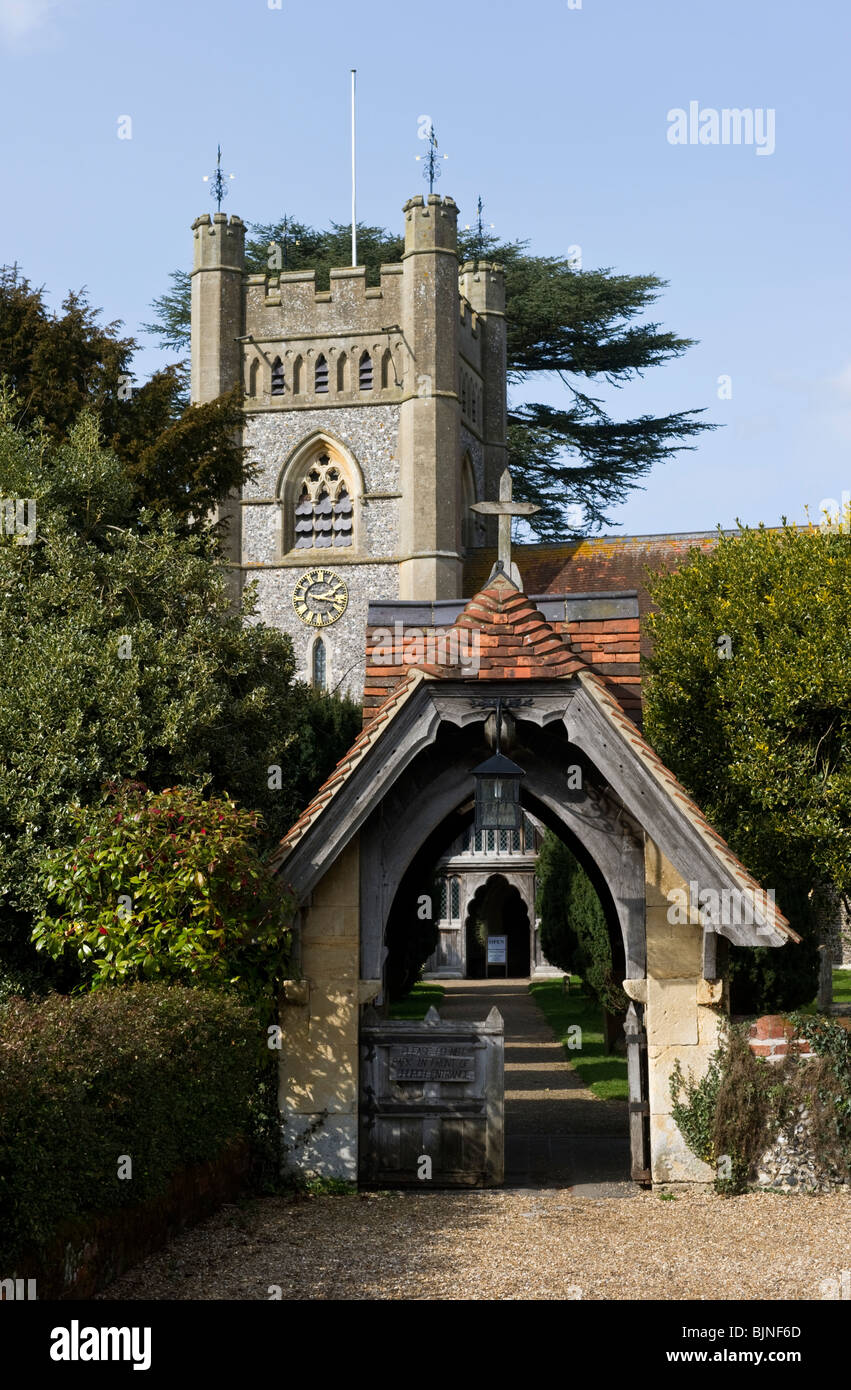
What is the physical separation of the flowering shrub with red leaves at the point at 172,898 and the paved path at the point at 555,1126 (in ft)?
8.72

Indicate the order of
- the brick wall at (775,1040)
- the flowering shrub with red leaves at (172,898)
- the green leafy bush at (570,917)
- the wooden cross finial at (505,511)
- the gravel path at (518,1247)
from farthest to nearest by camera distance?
the green leafy bush at (570,917), the wooden cross finial at (505,511), the brick wall at (775,1040), the flowering shrub with red leaves at (172,898), the gravel path at (518,1247)

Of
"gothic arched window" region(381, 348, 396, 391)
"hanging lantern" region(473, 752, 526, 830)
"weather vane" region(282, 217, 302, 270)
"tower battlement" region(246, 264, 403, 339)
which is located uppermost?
"weather vane" region(282, 217, 302, 270)

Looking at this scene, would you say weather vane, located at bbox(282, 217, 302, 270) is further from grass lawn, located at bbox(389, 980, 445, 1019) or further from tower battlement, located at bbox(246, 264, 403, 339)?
grass lawn, located at bbox(389, 980, 445, 1019)

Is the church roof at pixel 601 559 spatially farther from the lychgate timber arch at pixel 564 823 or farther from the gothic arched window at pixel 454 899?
the lychgate timber arch at pixel 564 823

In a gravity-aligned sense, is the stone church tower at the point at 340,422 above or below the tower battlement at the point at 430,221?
below

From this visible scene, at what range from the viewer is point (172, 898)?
29.8ft

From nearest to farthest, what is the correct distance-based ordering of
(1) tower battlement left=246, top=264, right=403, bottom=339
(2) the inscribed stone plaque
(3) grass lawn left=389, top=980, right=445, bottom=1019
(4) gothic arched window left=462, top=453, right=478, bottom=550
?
(2) the inscribed stone plaque < (3) grass lawn left=389, top=980, right=445, bottom=1019 < (1) tower battlement left=246, top=264, right=403, bottom=339 < (4) gothic arched window left=462, top=453, right=478, bottom=550

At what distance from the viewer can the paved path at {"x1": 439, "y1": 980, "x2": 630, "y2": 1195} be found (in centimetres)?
1067

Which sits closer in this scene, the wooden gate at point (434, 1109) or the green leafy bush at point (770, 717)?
the wooden gate at point (434, 1109)

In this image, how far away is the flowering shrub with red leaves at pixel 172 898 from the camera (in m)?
9.06

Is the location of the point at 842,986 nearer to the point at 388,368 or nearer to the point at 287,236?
the point at 388,368

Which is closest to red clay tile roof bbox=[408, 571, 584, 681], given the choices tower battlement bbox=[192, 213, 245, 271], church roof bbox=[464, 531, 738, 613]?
church roof bbox=[464, 531, 738, 613]

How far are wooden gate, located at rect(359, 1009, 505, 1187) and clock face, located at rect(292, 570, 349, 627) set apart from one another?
30.8 meters

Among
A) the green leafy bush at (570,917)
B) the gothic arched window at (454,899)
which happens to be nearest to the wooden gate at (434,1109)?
the green leafy bush at (570,917)
